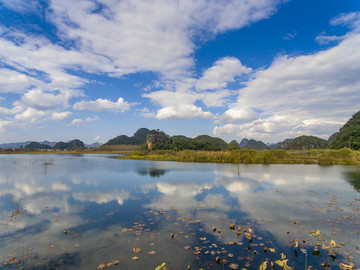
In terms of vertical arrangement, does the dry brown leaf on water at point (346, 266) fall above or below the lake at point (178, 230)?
above

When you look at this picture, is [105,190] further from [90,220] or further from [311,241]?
[311,241]

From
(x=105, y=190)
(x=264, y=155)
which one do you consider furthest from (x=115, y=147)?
(x=105, y=190)

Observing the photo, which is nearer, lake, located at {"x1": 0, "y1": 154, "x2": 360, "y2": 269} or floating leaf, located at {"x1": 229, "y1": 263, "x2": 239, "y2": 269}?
floating leaf, located at {"x1": 229, "y1": 263, "x2": 239, "y2": 269}

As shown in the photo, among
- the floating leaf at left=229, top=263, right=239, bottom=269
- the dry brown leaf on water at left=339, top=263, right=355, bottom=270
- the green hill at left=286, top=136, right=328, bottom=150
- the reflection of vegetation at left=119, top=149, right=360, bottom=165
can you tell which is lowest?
the floating leaf at left=229, top=263, right=239, bottom=269

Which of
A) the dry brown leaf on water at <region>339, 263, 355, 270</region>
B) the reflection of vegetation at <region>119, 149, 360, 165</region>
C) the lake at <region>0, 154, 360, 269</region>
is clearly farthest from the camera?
the reflection of vegetation at <region>119, 149, 360, 165</region>

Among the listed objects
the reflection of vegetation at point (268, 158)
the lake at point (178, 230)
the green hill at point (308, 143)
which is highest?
the green hill at point (308, 143)

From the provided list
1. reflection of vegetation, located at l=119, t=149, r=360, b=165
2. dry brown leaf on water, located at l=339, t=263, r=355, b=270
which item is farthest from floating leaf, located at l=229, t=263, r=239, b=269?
reflection of vegetation, located at l=119, t=149, r=360, b=165

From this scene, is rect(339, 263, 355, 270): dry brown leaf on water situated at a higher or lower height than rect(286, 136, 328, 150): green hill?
lower

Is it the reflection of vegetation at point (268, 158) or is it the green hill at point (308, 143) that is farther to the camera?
the green hill at point (308, 143)

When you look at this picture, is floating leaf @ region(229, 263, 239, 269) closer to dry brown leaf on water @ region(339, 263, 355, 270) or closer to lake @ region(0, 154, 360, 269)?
lake @ region(0, 154, 360, 269)

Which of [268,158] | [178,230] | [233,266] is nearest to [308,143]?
[268,158]

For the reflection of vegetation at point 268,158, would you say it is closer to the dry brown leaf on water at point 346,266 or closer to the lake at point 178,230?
the lake at point 178,230

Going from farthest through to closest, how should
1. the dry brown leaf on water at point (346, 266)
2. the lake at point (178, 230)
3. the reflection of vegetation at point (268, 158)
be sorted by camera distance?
1. the reflection of vegetation at point (268, 158)
2. the lake at point (178, 230)
3. the dry brown leaf on water at point (346, 266)

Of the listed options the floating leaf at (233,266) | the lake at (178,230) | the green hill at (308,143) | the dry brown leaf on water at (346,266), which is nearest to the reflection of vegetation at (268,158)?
Result: the lake at (178,230)
